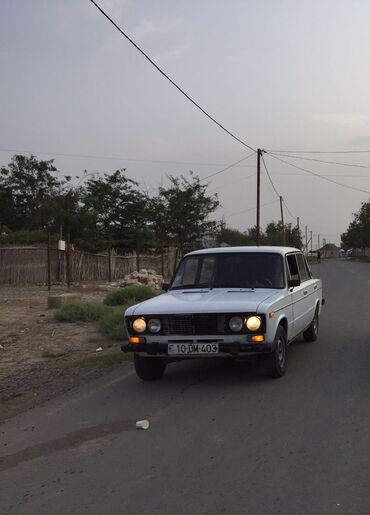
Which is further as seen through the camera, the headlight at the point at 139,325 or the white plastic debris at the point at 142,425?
the headlight at the point at 139,325

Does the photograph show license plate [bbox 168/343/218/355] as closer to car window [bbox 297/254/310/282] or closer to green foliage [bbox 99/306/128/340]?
car window [bbox 297/254/310/282]

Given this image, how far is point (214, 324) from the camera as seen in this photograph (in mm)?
6262

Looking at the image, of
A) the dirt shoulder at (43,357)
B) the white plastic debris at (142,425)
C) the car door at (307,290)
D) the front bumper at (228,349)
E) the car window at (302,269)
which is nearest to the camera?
the white plastic debris at (142,425)

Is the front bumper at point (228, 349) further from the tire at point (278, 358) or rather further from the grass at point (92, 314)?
the grass at point (92, 314)

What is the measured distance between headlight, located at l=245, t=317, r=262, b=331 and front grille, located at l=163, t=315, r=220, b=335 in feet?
1.17

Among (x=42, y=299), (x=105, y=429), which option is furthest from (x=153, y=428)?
Answer: (x=42, y=299)

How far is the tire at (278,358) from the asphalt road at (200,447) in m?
0.12

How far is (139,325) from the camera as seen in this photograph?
6.56 metres

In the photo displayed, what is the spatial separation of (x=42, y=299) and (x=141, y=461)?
14213mm

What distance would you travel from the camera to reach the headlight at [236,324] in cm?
618

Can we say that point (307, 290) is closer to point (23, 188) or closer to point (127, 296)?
point (127, 296)

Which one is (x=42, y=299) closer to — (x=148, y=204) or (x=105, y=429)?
(x=105, y=429)

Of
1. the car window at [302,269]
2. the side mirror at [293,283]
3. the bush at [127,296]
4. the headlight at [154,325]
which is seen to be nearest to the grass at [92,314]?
the bush at [127,296]

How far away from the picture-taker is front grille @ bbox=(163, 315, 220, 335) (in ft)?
20.5
